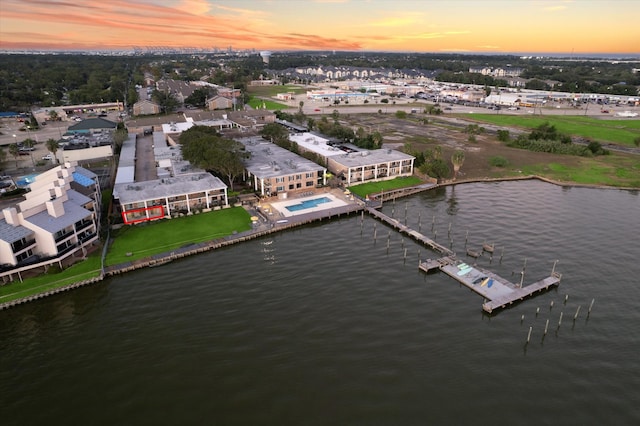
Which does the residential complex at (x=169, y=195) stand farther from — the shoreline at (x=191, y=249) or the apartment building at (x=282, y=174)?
the shoreline at (x=191, y=249)

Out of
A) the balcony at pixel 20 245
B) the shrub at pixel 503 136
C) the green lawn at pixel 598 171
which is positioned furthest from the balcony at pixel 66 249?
the shrub at pixel 503 136

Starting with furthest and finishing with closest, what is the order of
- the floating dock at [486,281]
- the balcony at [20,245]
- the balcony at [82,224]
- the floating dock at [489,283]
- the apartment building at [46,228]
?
the balcony at [82,224], the apartment building at [46,228], the balcony at [20,245], the floating dock at [486,281], the floating dock at [489,283]

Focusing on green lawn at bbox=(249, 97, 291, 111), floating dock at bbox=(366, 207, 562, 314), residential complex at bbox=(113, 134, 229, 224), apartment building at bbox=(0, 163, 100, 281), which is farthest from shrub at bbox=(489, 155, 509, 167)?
green lawn at bbox=(249, 97, 291, 111)

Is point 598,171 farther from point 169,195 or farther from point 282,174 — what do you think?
point 169,195

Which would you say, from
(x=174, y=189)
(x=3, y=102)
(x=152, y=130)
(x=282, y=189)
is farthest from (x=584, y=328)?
(x=3, y=102)

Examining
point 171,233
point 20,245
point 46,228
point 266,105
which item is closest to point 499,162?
point 171,233
